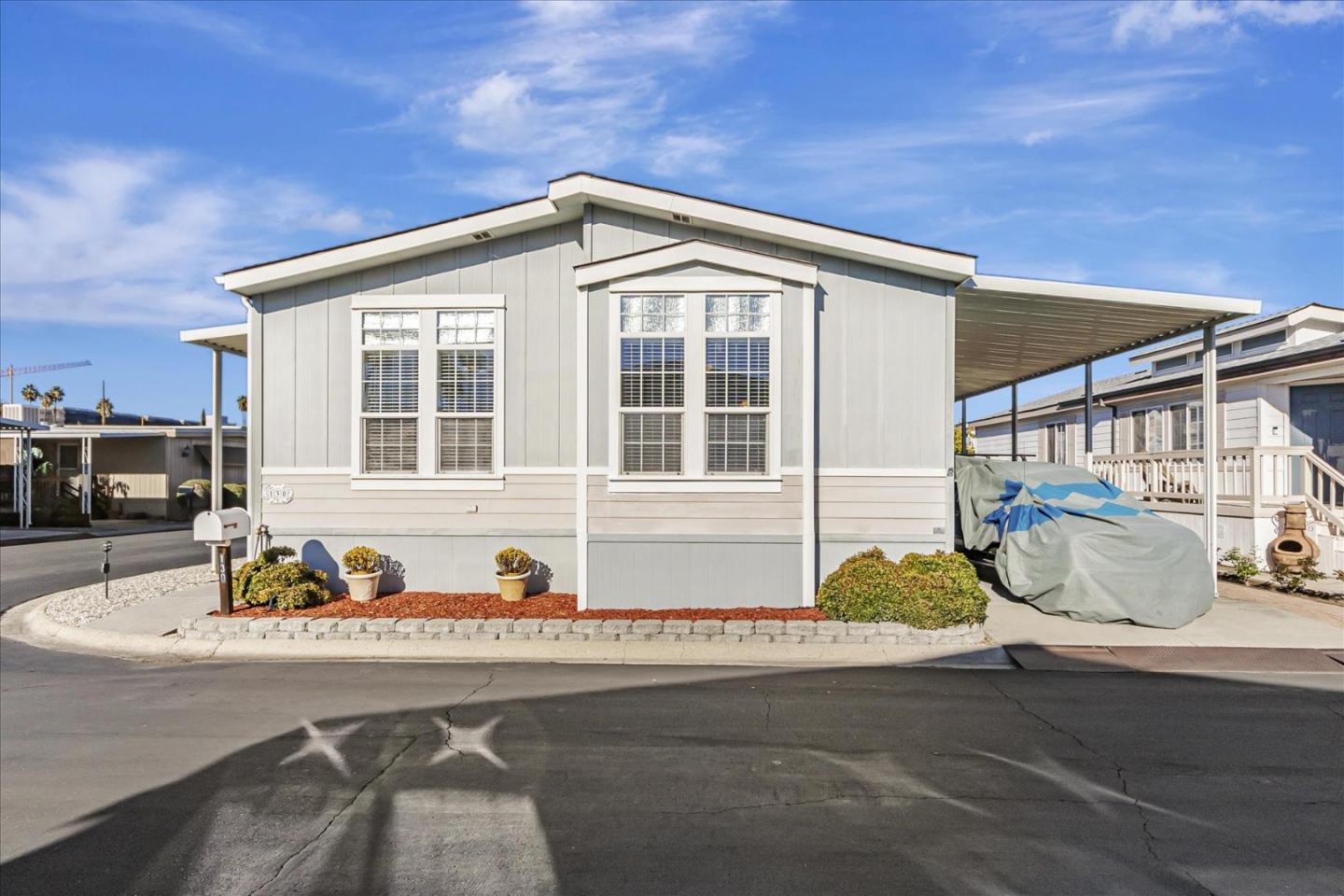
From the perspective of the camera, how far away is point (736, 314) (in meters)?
9.76

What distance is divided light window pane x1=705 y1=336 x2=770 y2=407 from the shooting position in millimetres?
9734

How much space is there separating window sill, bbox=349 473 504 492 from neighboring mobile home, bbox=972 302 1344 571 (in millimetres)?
12124

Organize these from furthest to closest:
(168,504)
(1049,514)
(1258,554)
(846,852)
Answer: (168,504), (1258,554), (1049,514), (846,852)

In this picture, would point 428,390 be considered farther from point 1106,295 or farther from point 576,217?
point 1106,295

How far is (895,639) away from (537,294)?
636 centimetres

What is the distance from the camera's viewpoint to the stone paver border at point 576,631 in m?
8.66

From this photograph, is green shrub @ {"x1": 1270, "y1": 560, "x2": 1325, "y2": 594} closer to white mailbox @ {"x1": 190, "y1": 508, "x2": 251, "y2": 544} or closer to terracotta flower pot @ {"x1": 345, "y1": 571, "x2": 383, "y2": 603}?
terracotta flower pot @ {"x1": 345, "y1": 571, "x2": 383, "y2": 603}

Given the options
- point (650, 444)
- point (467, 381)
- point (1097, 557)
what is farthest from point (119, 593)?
point (1097, 557)

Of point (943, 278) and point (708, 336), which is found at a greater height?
point (943, 278)

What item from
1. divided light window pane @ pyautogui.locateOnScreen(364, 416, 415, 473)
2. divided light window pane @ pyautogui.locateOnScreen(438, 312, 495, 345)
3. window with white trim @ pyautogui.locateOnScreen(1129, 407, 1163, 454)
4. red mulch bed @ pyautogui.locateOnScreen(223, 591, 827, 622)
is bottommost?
red mulch bed @ pyautogui.locateOnScreen(223, 591, 827, 622)

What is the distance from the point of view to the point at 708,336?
9.73 metres

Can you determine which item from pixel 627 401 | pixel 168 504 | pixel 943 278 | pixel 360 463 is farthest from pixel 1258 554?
pixel 168 504

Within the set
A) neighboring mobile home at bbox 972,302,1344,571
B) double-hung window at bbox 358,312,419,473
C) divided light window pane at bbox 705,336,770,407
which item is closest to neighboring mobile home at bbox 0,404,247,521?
double-hung window at bbox 358,312,419,473

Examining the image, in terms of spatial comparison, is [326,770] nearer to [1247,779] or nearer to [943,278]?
[1247,779]
